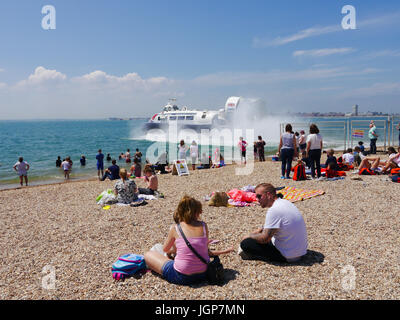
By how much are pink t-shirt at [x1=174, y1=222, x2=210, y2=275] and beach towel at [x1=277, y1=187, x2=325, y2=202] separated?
4.51m

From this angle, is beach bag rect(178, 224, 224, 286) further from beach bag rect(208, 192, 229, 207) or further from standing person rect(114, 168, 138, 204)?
standing person rect(114, 168, 138, 204)

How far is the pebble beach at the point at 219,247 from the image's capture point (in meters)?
3.56

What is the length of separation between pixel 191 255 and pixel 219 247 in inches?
55.4

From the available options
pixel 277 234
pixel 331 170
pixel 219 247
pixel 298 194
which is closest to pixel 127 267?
pixel 219 247

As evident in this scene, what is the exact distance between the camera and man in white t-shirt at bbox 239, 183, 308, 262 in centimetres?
390

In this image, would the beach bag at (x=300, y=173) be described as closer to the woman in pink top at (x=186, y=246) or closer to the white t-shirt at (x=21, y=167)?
the woman in pink top at (x=186, y=246)

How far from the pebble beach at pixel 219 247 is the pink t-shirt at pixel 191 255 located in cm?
21

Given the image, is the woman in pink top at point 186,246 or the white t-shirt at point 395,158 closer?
the woman in pink top at point 186,246

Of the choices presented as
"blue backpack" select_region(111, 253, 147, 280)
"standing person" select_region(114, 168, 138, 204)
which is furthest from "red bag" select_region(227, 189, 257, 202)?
"blue backpack" select_region(111, 253, 147, 280)

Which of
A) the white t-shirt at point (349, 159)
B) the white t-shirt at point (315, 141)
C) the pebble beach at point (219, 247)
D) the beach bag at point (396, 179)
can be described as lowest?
the pebble beach at point (219, 247)

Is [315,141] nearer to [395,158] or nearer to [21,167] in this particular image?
[395,158]

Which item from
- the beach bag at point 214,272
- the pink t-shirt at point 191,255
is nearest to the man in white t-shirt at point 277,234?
the beach bag at point 214,272

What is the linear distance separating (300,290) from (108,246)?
315cm
